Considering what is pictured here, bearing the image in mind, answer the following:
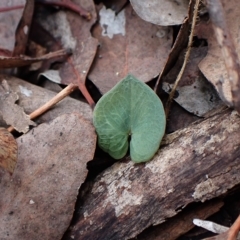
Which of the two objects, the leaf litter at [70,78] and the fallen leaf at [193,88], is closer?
the leaf litter at [70,78]

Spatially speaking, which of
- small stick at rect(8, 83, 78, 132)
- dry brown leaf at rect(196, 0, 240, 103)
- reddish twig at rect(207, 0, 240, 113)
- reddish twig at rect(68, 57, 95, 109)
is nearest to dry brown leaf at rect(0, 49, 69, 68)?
reddish twig at rect(68, 57, 95, 109)

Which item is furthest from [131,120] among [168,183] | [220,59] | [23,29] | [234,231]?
[23,29]

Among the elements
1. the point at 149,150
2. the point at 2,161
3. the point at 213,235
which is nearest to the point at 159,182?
the point at 149,150

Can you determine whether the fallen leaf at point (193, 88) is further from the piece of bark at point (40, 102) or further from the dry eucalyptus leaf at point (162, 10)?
the piece of bark at point (40, 102)

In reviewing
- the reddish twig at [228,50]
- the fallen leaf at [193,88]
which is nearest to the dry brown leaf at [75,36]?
the fallen leaf at [193,88]

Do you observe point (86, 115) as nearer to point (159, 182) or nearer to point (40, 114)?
point (40, 114)

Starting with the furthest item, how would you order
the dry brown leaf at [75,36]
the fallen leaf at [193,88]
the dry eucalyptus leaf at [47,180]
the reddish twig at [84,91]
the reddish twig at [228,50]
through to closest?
the dry brown leaf at [75,36] → the reddish twig at [84,91] → the fallen leaf at [193,88] → the dry eucalyptus leaf at [47,180] → the reddish twig at [228,50]

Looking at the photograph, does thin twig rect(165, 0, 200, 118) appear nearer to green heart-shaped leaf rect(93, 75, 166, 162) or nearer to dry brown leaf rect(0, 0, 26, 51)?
green heart-shaped leaf rect(93, 75, 166, 162)
